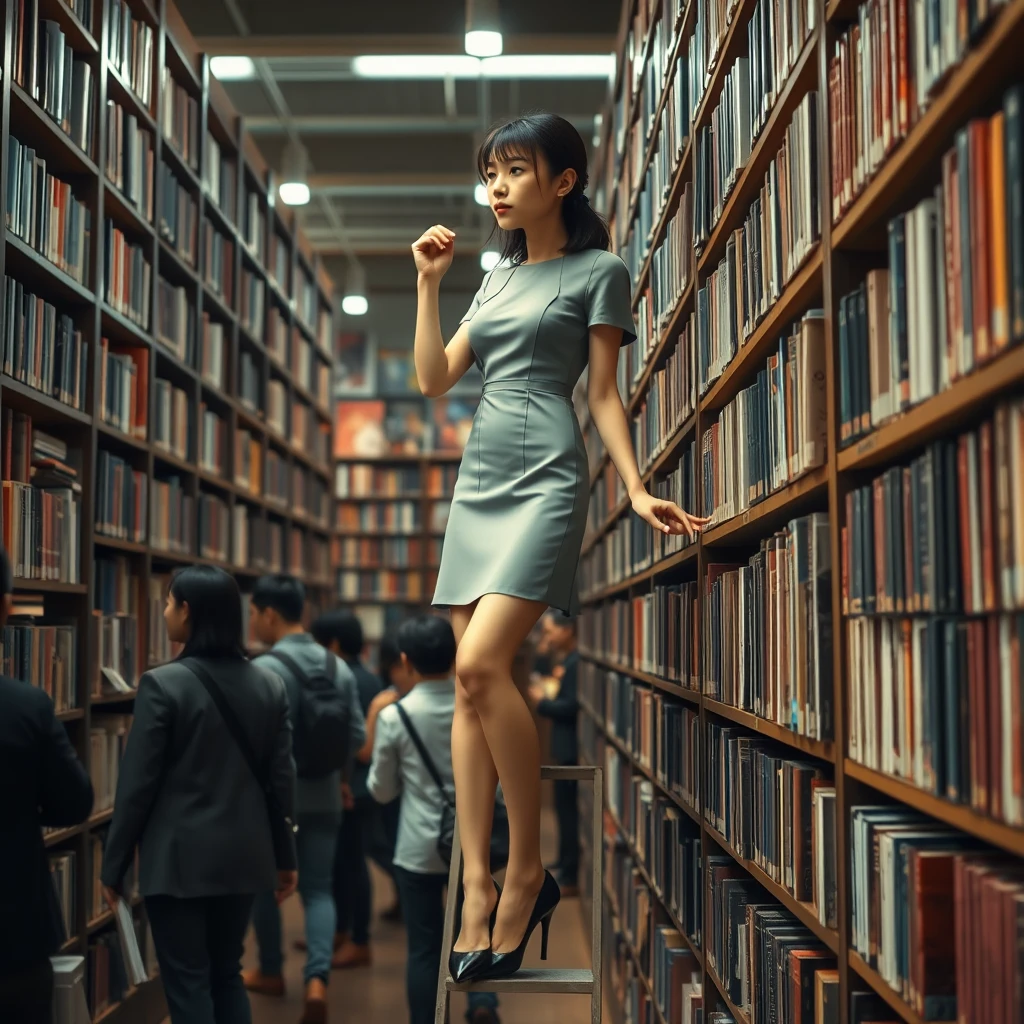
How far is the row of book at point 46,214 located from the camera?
2947 millimetres

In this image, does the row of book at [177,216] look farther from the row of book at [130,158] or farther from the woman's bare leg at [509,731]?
the woman's bare leg at [509,731]

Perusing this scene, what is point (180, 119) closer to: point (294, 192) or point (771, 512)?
point (294, 192)

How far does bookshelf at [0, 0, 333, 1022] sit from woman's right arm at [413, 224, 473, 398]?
1210 mm

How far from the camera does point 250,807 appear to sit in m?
2.87

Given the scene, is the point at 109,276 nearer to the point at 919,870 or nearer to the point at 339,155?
the point at 919,870

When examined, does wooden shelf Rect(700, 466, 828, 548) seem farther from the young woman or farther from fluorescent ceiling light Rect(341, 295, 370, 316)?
fluorescent ceiling light Rect(341, 295, 370, 316)

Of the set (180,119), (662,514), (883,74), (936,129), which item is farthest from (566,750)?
(936,129)

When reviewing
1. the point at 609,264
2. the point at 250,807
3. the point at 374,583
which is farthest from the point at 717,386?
the point at 374,583

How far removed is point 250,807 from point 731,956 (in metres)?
1.20

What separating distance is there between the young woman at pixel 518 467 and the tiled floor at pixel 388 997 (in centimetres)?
221

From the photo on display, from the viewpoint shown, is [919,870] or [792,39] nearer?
[919,870]

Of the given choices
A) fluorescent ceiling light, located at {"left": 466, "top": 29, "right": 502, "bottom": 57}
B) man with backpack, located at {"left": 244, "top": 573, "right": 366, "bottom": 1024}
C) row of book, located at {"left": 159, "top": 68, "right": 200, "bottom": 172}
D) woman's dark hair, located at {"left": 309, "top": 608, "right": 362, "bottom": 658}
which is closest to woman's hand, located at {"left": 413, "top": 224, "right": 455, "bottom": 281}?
man with backpack, located at {"left": 244, "top": 573, "right": 366, "bottom": 1024}

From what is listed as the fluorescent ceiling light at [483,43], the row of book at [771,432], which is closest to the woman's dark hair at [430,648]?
the row of book at [771,432]

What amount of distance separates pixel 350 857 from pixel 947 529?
4.03 metres
